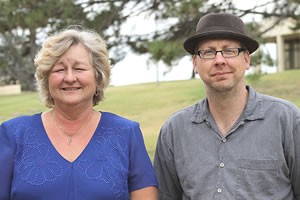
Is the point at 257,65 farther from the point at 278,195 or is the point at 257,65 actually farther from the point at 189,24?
the point at 278,195

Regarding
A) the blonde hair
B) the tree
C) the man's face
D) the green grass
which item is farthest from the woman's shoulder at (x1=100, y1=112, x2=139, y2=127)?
the green grass

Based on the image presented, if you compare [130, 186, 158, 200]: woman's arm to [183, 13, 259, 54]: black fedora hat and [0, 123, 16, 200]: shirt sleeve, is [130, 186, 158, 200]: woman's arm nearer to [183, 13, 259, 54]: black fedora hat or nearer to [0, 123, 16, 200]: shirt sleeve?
[0, 123, 16, 200]: shirt sleeve

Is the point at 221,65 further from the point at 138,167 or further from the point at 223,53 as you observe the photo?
the point at 138,167

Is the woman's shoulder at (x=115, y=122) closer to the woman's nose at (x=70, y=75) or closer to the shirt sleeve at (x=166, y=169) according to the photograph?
the shirt sleeve at (x=166, y=169)

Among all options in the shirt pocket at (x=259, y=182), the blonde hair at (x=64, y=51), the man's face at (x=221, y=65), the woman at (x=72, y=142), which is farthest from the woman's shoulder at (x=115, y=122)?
the shirt pocket at (x=259, y=182)

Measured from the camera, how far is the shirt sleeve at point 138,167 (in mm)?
2852

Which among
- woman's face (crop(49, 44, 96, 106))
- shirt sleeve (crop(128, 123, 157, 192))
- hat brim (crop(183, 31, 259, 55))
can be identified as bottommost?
shirt sleeve (crop(128, 123, 157, 192))

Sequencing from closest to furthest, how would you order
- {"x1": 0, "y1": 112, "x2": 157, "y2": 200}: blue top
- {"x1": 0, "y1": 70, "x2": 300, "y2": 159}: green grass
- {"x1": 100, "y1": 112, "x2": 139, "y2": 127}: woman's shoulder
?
{"x1": 0, "y1": 112, "x2": 157, "y2": 200}: blue top, {"x1": 100, "y1": 112, "x2": 139, "y2": 127}: woman's shoulder, {"x1": 0, "y1": 70, "x2": 300, "y2": 159}: green grass

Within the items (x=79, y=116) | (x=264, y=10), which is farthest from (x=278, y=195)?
(x=264, y=10)

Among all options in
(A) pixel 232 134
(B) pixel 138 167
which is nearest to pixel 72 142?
(B) pixel 138 167

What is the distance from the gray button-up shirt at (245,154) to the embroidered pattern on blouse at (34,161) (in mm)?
693

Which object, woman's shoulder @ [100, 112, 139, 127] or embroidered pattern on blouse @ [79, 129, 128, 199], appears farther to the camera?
woman's shoulder @ [100, 112, 139, 127]

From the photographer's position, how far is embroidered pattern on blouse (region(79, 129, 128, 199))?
2744 mm

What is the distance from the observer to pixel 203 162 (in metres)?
2.87
